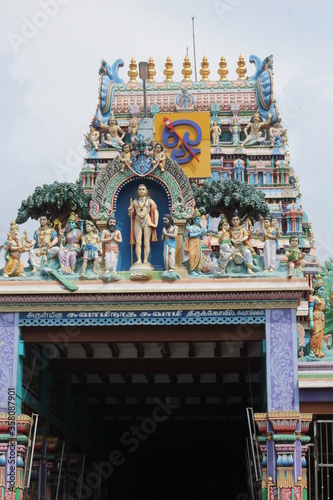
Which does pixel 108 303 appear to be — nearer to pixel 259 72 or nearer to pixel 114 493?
pixel 114 493

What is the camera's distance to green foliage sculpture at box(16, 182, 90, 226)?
3284 cm

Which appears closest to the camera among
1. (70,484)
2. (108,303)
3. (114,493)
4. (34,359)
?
(108,303)

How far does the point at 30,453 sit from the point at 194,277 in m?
6.09

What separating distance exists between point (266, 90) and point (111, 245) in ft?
68.0

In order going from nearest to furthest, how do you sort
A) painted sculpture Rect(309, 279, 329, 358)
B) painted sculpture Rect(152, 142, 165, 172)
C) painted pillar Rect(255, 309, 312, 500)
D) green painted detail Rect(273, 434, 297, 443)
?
painted pillar Rect(255, 309, 312, 500)
green painted detail Rect(273, 434, 297, 443)
painted sculpture Rect(309, 279, 329, 358)
painted sculpture Rect(152, 142, 165, 172)

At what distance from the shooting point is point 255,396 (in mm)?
34750

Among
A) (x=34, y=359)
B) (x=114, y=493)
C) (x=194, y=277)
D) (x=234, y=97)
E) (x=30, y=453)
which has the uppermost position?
(x=234, y=97)

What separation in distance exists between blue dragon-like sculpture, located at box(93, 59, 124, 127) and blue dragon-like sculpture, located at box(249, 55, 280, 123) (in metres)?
6.30

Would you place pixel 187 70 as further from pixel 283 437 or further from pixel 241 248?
pixel 283 437

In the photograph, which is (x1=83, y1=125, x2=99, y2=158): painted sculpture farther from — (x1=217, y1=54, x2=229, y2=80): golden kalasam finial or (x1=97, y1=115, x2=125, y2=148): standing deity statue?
(x1=217, y1=54, x2=229, y2=80): golden kalasam finial

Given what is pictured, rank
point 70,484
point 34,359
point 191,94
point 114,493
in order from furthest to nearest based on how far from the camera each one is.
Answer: point 191,94 → point 114,493 → point 70,484 → point 34,359

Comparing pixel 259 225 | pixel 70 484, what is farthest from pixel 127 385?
pixel 259 225

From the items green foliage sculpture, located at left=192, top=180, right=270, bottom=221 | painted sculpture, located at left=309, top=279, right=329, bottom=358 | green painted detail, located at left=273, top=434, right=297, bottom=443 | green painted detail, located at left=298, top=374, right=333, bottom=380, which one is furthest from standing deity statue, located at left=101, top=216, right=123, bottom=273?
green foliage sculpture, located at left=192, top=180, right=270, bottom=221

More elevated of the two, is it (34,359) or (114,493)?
(34,359)
